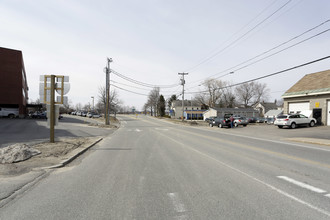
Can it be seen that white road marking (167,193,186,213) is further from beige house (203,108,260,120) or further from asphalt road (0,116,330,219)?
beige house (203,108,260,120)

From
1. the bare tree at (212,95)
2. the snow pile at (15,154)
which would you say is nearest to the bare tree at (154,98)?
the bare tree at (212,95)

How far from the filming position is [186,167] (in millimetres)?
6703

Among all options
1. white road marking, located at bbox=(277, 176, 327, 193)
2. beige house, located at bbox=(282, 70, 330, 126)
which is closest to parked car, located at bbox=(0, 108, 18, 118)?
white road marking, located at bbox=(277, 176, 327, 193)

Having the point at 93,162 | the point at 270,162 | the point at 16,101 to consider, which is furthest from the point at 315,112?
the point at 16,101

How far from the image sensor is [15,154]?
24.6ft

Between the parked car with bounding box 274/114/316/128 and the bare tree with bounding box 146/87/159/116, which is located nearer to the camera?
the parked car with bounding box 274/114/316/128

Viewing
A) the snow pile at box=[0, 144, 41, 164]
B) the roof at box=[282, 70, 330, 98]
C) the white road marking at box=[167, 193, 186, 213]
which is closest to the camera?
the white road marking at box=[167, 193, 186, 213]

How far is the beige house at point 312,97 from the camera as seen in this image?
24688mm

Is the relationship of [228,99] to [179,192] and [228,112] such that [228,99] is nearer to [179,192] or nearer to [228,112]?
[228,112]

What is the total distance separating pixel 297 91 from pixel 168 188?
3056 cm

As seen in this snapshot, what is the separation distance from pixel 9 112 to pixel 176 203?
4582 centimetres

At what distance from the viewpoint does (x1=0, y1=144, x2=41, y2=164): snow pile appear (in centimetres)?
716

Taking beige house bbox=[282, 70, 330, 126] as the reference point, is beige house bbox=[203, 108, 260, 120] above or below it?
below

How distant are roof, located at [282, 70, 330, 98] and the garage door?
4.41 feet
